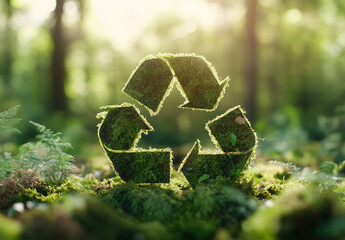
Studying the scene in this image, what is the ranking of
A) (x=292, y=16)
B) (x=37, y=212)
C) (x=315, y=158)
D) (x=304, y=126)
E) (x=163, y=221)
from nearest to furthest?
(x=37, y=212), (x=163, y=221), (x=315, y=158), (x=304, y=126), (x=292, y=16)

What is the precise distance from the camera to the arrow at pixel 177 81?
5.39 m

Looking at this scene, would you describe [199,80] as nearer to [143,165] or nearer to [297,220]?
[143,165]

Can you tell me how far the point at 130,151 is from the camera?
5.37 meters

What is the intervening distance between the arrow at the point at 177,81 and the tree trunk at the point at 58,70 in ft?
40.1

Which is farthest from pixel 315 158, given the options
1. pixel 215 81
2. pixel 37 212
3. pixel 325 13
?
pixel 325 13

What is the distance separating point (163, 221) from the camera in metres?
4.10

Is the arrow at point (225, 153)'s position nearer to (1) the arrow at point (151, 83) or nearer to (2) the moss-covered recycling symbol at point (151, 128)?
(2) the moss-covered recycling symbol at point (151, 128)

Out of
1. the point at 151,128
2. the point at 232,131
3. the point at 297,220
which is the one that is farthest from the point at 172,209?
the point at 232,131

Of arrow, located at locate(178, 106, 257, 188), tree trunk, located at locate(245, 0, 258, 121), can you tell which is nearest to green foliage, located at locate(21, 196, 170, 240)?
arrow, located at locate(178, 106, 257, 188)

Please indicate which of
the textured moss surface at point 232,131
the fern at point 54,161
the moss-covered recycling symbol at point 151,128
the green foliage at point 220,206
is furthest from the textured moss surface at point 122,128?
the green foliage at point 220,206

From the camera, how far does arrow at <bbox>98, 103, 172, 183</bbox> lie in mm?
5328

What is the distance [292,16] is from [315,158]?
27.4 meters

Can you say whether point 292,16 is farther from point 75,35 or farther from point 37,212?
point 37,212

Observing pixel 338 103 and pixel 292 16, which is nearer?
pixel 338 103
